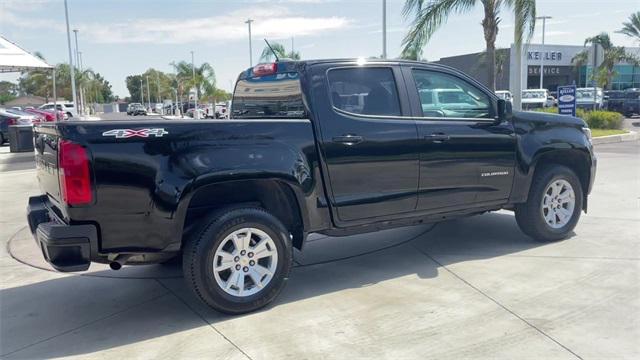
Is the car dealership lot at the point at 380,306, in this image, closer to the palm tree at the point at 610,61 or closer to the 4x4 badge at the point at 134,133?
the 4x4 badge at the point at 134,133

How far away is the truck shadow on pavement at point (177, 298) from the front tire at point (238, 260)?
0.56ft

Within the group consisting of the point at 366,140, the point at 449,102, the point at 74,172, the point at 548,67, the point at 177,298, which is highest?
the point at 548,67

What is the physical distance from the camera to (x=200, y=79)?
58.8m

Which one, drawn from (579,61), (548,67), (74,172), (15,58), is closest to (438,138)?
(74,172)

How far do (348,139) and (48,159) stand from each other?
230cm

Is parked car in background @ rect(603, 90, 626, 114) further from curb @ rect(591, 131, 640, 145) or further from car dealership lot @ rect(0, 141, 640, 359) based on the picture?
car dealership lot @ rect(0, 141, 640, 359)

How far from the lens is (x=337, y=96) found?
4742 mm

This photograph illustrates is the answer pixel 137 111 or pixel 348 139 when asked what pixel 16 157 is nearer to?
pixel 348 139

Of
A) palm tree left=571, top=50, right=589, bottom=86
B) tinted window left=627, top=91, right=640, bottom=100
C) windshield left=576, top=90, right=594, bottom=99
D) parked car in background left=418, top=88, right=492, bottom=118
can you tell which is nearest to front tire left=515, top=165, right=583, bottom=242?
parked car in background left=418, top=88, right=492, bottom=118

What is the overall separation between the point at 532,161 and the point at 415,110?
4.87 ft

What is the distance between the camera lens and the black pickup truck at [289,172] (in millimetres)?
3793

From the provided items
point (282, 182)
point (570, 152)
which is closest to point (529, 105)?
point (570, 152)

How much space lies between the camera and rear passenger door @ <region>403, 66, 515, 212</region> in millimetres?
5062

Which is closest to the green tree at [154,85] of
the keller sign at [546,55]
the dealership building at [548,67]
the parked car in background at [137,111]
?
the parked car in background at [137,111]
